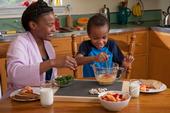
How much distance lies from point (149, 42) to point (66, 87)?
229 centimetres

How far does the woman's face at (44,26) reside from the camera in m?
2.05

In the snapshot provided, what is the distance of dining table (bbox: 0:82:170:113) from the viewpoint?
1.41 meters

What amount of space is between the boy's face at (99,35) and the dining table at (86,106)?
0.69 metres

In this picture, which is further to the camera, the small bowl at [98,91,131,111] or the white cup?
the white cup

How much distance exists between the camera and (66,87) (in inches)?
67.3

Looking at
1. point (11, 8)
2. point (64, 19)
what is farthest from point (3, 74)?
point (64, 19)

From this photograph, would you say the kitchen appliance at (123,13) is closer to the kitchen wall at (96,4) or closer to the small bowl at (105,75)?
the kitchen wall at (96,4)

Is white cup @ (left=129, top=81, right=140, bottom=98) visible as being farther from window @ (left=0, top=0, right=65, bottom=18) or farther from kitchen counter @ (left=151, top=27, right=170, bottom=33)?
window @ (left=0, top=0, right=65, bottom=18)

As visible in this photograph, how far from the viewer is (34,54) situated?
77.9 inches

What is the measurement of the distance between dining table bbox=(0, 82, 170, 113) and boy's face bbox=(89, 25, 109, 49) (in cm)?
69

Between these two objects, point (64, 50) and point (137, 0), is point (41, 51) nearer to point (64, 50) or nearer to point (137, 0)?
point (64, 50)

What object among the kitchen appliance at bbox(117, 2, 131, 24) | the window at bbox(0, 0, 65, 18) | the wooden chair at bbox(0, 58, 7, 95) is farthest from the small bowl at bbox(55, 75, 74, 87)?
the kitchen appliance at bbox(117, 2, 131, 24)

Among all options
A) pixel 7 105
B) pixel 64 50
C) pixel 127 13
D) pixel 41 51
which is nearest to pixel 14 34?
pixel 64 50

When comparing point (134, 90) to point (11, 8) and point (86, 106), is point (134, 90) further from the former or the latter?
point (11, 8)
